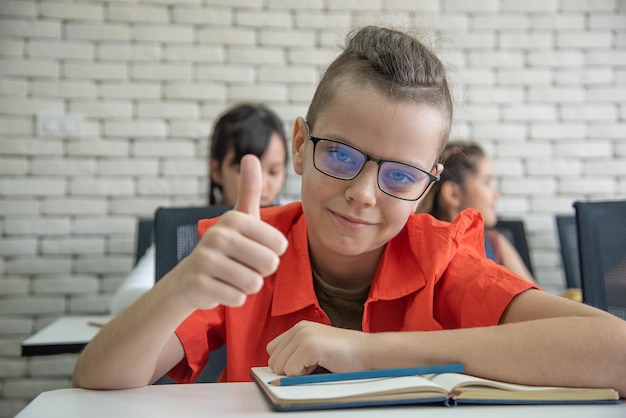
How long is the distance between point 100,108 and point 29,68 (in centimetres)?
38

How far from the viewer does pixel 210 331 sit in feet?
4.04

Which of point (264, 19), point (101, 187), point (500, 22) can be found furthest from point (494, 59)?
point (101, 187)

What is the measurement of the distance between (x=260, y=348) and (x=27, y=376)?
2351 mm

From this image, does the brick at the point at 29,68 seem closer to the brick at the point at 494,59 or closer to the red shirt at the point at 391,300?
the brick at the point at 494,59

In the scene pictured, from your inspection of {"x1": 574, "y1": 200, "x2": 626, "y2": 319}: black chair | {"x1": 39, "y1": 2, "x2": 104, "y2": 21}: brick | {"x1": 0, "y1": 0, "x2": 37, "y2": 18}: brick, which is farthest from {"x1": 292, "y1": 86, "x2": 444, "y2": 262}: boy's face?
{"x1": 0, "y1": 0, "x2": 37, "y2": 18}: brick

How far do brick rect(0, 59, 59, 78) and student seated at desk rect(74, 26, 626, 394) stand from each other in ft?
7.31

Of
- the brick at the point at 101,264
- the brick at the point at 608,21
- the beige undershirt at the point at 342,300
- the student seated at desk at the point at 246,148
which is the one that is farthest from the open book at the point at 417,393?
the brick at the point at 608,21

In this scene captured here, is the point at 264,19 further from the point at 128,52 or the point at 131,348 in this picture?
the point at 131,348

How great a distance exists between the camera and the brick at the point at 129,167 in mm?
3193

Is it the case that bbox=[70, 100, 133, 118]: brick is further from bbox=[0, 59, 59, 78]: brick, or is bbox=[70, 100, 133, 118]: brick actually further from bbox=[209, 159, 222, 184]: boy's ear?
bbox=[209, 159, 222, 184]: boy's ear

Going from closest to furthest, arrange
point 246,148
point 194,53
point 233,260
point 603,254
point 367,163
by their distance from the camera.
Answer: point 233,260 → point 367,163 → point 603,254 → point 246,148 → point 194,53

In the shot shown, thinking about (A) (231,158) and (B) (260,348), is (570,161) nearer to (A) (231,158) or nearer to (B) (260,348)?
(A) (231,158)

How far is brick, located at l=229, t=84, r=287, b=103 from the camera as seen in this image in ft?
10.8

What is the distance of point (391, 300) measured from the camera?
1.27m
